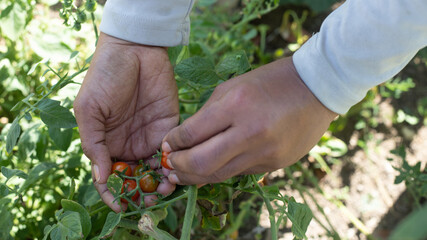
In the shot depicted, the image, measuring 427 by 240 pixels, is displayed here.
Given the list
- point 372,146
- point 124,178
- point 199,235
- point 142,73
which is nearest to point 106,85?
point 142,73

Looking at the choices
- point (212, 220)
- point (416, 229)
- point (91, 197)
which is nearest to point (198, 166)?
point (212, 220)

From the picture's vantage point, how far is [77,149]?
52.6 inches

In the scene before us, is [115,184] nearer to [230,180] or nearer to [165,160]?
[165,160]

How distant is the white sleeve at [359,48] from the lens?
81 cm

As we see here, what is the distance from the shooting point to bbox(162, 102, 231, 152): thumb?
83 centimetres

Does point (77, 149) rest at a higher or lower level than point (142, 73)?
lower

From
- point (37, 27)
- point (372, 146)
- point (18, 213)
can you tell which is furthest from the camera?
point (372, 146)

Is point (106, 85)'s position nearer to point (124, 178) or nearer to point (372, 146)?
point (124, 178)

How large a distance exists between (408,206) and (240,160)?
1317mm

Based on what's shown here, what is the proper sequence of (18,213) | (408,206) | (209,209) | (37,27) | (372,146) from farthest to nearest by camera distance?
(372,146)
(408,206)
(37,27)
(18,213)
(209,209)

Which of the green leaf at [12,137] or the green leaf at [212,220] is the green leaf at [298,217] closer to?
the green leaf at [212,220]

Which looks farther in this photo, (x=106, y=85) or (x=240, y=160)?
(x=106, y=85)

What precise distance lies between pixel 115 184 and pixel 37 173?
0.31m

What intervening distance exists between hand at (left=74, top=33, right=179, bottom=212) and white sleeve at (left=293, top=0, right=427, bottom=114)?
1.35 feet
